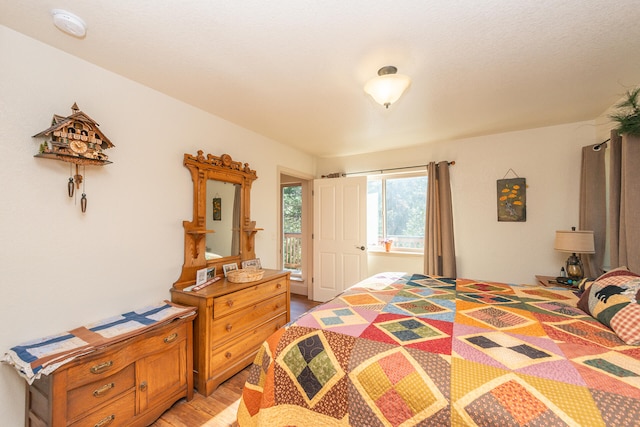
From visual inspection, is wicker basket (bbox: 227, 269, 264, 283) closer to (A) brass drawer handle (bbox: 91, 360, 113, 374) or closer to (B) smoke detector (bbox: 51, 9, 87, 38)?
(A) brass drawer handle (bbox: 91, 360, 113, 374)

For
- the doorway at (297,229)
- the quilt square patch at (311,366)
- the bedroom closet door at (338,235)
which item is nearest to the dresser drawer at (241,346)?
the quilt square patch at (311,366)

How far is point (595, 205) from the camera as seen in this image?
2629mm

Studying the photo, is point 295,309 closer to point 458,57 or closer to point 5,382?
point 5,382

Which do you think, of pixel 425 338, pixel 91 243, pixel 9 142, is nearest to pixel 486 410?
pixel 425 338

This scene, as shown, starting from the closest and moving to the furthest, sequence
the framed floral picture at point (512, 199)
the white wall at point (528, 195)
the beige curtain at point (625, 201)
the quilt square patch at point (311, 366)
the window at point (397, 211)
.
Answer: the quilt square patch at point (311, 366), the beige curtain at point (625, 201), the white wall at point (528, 195), the framed floral picture at point (512, 199), the window at point (397, 211)

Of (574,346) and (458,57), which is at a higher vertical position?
(458,57)

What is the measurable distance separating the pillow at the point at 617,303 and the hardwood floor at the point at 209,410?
2.19 m

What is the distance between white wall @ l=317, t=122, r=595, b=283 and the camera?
2.93 meters

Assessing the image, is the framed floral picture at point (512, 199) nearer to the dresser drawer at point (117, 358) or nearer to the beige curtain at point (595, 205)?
the beige curtain at point (595, 205)

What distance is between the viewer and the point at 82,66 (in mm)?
1742

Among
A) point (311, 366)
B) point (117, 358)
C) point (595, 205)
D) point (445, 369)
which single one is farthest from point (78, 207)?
point (595, 205)

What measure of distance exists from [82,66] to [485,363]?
283 centimetres

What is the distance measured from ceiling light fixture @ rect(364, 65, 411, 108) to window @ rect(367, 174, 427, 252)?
90.1 inches

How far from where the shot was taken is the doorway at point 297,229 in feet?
15.1
